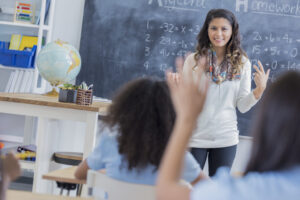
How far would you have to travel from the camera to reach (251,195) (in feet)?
3.27

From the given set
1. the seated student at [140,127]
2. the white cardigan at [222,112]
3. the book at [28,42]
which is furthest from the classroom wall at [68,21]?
the seated student at [140,127]

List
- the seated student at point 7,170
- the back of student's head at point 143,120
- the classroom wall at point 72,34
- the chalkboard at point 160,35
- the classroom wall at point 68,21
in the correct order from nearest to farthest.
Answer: the seated student at point 7,170, the back of student's head at point 143,120, the chalkboard at point 160,35, the classroom wall at point 72,34, the classroom wall at point 68,21

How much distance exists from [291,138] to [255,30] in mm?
3262

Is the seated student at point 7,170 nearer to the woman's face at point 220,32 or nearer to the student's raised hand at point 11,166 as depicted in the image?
the student's raised hand at point 11,166

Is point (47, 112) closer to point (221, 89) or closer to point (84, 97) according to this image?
point (84, 97)

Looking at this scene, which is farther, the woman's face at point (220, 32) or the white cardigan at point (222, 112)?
the woman's face at point (220, 32)

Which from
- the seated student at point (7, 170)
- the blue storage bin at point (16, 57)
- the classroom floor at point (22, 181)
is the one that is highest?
the blue storage bin at point (16, 57)

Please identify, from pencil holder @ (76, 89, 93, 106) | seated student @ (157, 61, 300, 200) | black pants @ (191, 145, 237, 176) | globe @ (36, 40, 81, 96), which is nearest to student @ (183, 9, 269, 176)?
black pants @ (191, 145, 237, 176)

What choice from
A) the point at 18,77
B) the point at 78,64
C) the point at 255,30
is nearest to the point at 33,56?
the point at 18,77

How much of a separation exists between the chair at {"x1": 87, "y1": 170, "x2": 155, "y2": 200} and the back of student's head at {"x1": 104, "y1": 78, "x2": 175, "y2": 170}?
4.3 inches

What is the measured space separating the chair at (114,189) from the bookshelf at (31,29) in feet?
9.67

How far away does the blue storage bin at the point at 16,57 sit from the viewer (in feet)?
14.3

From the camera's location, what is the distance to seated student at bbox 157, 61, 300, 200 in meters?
0.96

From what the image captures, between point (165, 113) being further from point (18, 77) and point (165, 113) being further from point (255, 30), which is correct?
point (18, 77)
